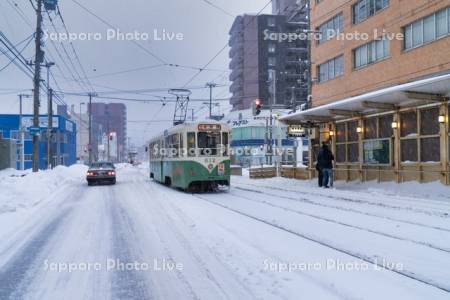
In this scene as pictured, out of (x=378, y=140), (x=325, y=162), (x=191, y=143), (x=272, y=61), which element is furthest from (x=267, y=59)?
(x=191, y=143)

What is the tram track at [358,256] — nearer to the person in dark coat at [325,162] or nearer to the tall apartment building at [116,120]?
the person in dark coat at [325,162]

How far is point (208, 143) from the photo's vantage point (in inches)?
791

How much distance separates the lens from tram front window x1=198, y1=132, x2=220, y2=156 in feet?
65.2

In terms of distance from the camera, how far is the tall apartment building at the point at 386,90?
1739cm

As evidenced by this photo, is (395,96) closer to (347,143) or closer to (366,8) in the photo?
(347,143)

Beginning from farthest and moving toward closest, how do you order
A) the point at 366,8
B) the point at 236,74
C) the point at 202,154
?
the point at 236,74 → the point at 366,8 → the point at 202,154

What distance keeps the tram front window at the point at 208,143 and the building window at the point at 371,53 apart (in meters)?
11.1

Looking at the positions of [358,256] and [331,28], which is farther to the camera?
[331,28]

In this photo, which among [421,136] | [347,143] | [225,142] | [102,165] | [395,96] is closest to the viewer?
[395,96]

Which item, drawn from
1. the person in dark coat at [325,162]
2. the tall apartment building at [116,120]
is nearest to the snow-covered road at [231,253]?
the person in dark coat at [325,162]

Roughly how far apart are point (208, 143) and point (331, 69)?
1458cm

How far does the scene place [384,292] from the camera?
5.60 m

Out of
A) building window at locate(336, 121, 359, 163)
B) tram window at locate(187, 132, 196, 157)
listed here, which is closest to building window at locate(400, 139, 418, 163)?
building window at locate(336, 121, 359, 163)

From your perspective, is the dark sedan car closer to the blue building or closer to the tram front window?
the tram front window
